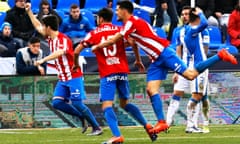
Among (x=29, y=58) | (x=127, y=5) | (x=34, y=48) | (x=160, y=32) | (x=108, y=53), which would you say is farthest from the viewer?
(x=160, y=32)

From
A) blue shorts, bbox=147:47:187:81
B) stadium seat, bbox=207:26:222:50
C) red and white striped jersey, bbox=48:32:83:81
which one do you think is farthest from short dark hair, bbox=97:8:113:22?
stadium seat, bbox=207:26:222:50

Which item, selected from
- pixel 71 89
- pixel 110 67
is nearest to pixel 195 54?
pixel 71 89

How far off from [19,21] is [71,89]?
250 inches

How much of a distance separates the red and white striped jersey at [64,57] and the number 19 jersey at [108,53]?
4.89 ft

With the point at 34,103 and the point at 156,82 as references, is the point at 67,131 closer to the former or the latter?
the point at 34,103

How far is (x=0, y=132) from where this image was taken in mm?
17516

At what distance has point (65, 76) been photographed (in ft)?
53.9

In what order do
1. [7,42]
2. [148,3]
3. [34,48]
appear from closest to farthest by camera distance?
[34,48], [7,42], [148,3]

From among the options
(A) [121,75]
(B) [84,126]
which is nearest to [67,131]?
(B) [84,126]

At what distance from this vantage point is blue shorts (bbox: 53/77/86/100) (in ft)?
53.9

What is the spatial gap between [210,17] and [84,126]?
342 inches

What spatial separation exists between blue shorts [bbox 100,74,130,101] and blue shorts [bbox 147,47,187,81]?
46cm

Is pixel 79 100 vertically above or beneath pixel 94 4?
beneath

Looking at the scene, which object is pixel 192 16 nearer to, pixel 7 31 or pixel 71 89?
pixel 71 89
